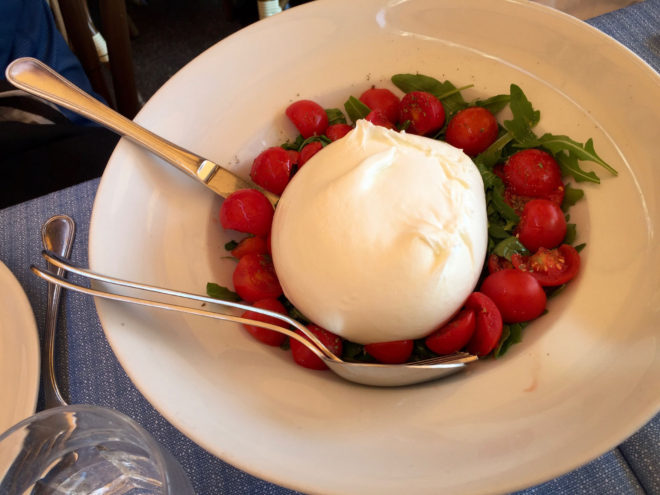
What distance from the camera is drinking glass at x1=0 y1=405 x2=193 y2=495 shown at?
0.58 meters

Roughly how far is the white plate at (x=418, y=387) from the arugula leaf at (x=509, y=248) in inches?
4.1

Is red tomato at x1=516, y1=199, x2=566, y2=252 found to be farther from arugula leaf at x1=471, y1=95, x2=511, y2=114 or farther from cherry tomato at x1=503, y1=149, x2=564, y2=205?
arugula leaf at x1=471, y1=95, x2=511, y2=114

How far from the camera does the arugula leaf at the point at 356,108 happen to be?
0.99 meters

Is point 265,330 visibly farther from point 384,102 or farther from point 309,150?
point 384,102

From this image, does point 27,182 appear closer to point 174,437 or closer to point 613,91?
point 174,437

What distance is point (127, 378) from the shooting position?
0.84 m

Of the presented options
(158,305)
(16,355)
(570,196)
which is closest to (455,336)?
(570,196)

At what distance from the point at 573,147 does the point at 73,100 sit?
76 cm

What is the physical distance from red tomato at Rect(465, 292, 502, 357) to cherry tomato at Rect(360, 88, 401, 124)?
0.39 metres

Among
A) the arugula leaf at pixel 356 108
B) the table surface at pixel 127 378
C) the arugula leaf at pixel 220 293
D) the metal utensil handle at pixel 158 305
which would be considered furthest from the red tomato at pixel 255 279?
the arugula leaf at pixel 356 108

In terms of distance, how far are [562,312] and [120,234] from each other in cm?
63

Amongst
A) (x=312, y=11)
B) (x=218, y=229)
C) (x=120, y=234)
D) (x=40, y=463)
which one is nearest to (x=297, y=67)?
(x=312, y=11)

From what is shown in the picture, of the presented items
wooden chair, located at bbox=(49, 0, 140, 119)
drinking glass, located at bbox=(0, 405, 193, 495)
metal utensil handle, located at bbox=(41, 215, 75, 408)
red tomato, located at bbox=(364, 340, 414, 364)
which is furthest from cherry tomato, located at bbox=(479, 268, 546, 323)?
wooden chair, located at bbox=(49, 0, 140, 119)

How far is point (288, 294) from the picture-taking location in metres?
0.85
